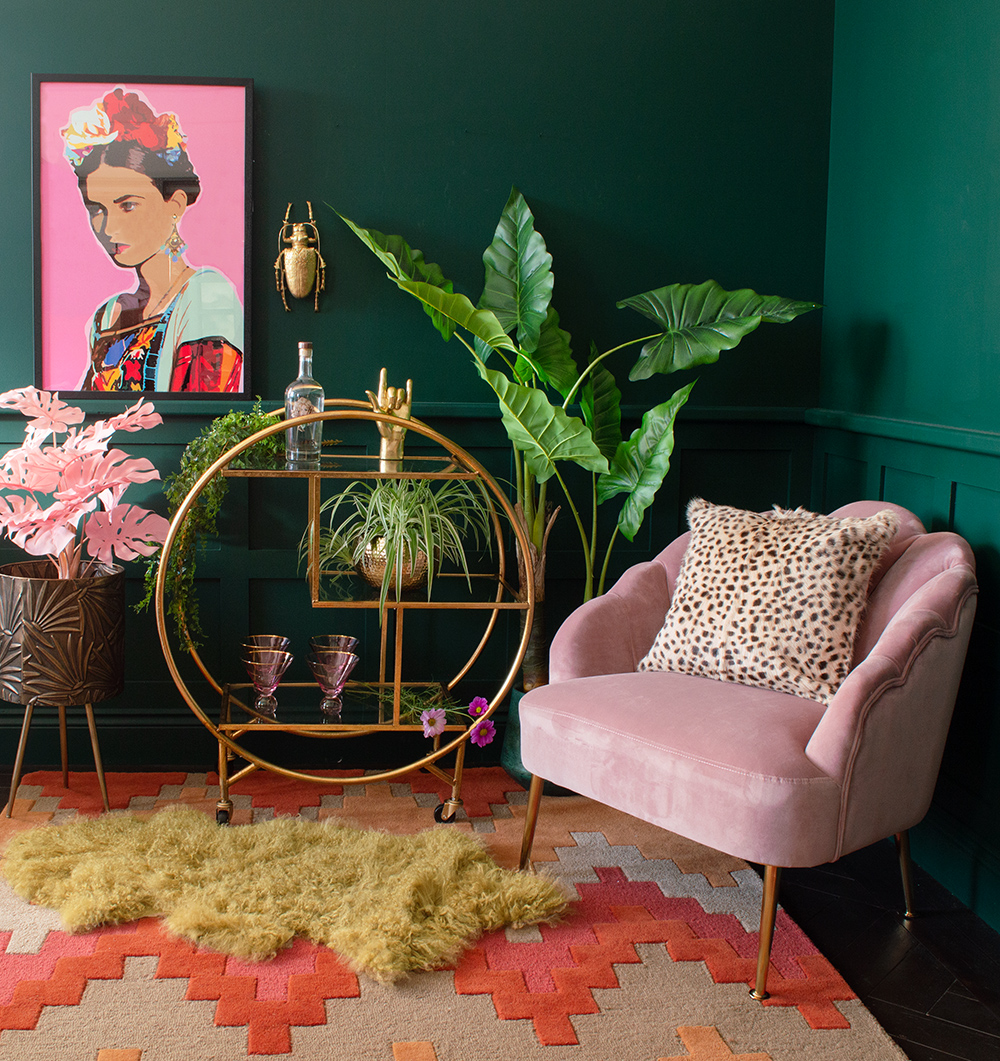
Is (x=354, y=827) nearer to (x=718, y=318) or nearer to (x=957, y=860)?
(x=957, y=860)

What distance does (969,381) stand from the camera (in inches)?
88.9

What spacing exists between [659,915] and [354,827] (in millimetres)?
791

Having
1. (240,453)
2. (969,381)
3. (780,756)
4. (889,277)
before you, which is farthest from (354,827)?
(889,277)

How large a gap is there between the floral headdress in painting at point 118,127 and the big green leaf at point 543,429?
1194mm

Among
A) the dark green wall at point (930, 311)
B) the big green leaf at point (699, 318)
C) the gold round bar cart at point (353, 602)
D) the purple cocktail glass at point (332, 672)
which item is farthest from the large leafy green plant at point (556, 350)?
the purple cocktail glass at point (332, 672)

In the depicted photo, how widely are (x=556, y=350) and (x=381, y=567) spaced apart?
748 mm

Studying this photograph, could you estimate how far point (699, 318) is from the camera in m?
2.62

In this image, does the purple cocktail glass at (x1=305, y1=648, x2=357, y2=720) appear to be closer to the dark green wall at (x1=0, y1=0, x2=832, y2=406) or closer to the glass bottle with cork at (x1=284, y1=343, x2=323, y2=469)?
the glass bottle with cork at (x1=284, y1=343, x2=323, y2=469)

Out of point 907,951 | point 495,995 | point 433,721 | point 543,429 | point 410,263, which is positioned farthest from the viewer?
point 410,263

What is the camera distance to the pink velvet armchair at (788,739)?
182 cm

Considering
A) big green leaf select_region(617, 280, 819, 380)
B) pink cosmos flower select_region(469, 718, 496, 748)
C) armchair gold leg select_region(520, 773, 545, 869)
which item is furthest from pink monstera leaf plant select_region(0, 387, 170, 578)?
big green leaf select_region(617, 280, 819, 380)

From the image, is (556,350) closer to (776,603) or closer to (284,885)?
(776,603)

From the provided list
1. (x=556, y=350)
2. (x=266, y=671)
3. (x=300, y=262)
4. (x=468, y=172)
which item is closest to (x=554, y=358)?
(x=556, y=350)

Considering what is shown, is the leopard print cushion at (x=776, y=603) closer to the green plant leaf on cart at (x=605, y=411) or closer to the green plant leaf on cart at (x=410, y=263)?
the green plant leaf on cart at (x=605, y=411)
